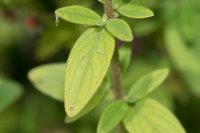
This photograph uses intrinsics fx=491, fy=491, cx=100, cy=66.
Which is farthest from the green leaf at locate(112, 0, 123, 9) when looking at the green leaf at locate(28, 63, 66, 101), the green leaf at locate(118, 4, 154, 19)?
the green leaf at locate(28, 63, 66, 101)

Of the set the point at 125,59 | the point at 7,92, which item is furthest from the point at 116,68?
the point at 7,92

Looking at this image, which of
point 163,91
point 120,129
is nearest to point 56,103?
point 163,91

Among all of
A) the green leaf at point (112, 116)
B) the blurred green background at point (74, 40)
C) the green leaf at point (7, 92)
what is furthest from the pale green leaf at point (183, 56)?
the green leaf at point (112, 116)

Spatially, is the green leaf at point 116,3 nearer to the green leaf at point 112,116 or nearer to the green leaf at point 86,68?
the green leaf at point 86,68

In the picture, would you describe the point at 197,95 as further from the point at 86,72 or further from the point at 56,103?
the point at 86,72

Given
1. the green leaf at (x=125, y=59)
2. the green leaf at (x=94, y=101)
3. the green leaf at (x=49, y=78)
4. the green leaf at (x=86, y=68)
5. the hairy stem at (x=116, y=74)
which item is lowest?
the green leaf at (x=49, y=78)

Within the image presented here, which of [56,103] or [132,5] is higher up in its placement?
[132,5]
